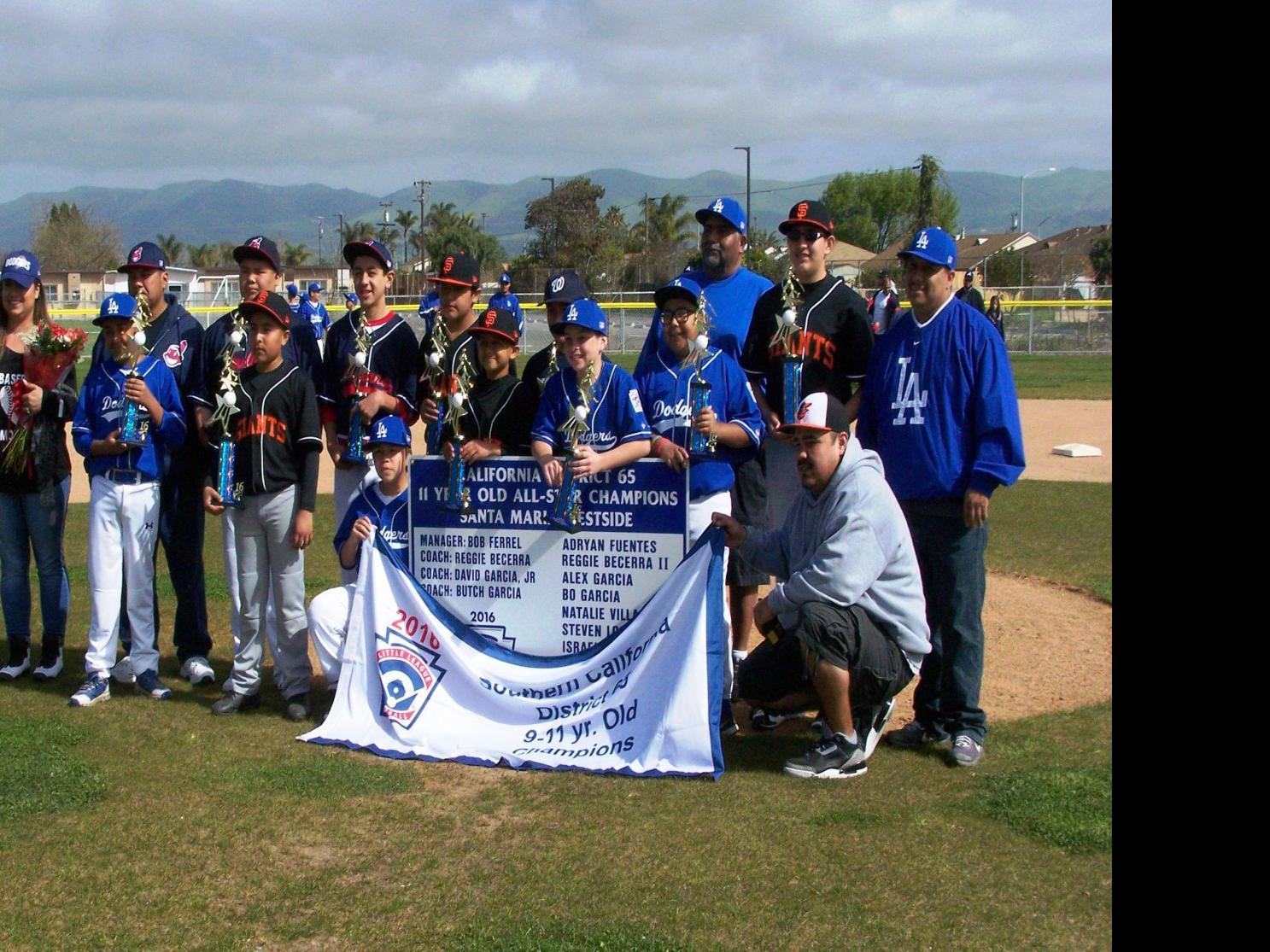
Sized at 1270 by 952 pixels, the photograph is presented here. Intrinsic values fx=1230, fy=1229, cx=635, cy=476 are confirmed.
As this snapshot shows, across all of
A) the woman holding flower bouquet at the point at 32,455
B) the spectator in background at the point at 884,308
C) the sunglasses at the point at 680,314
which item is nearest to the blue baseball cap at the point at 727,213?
the sunglasses at the point at 680,314

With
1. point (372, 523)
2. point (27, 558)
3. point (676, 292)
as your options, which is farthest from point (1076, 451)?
point (27, 558)

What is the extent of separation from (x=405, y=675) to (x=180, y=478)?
6.24 ft

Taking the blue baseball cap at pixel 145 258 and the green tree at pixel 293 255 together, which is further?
the green tree at pixel 293 255

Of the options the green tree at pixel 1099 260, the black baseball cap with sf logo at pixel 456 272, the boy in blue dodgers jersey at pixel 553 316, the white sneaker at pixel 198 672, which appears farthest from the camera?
the green tree at pixel 1099 260

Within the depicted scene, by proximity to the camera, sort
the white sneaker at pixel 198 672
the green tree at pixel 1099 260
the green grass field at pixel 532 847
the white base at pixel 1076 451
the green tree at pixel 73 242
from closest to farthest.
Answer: the green grass field at pixel 532 847 → the white sneaker at pixel 198 672 → the white base at pixel 1076 451 → the green tree at pixel 1099 260 → the green tree at pixel 73 242

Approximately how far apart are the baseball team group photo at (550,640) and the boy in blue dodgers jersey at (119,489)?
22 millimetres

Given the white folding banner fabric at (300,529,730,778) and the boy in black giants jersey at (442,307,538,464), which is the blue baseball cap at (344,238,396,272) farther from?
the white folding banner fabric at (300,529,730,778)

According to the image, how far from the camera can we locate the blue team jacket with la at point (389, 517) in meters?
6.20

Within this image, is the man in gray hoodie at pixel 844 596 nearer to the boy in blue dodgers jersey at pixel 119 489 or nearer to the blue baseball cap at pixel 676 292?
the blue baseball cap at pixel 676 292

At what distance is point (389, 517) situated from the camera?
20.4 feet

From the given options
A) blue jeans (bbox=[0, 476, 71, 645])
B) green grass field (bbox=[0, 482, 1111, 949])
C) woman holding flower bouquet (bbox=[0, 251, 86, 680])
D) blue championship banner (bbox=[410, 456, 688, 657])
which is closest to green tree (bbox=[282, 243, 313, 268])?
woman holding flower bouquet (bbox=[0, 251, 86, 680])

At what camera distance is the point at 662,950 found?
3586 mm

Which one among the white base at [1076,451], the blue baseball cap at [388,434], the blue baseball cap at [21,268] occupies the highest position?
the blue baseball cap at [21,268]

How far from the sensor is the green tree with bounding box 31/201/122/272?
86312mm
